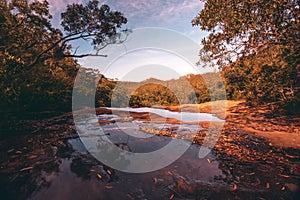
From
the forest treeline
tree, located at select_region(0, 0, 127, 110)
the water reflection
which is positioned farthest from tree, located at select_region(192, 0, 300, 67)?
tree, located at select_region(0, 0, 127, 110)

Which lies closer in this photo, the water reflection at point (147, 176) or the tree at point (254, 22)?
the water reflection at point (147, 176)

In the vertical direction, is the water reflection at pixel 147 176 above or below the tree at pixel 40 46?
below

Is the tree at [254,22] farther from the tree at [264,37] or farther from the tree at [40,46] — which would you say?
the tree at [40,46]

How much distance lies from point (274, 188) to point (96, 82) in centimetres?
2680

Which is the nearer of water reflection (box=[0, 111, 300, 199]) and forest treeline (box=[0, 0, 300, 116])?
water reflection (box=[0, 111, 300, 199])

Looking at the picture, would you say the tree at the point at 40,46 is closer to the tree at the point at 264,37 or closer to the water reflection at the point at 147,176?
the water reflection at the point at 147,176

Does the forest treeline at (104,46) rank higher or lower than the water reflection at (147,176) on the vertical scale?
higher

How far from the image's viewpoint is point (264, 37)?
8562 millimetres

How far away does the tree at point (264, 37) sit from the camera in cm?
748

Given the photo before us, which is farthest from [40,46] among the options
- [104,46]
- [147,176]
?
[147,176]

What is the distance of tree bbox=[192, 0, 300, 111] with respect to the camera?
7484mm

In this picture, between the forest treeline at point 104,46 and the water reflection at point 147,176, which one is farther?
the forest treeline at point 104,46

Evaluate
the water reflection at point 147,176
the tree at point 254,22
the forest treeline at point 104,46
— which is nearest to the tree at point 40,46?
the forest treeline at point 104,46

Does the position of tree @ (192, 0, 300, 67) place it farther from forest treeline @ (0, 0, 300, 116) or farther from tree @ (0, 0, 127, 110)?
tree @ (0, 0, 127, 110)
